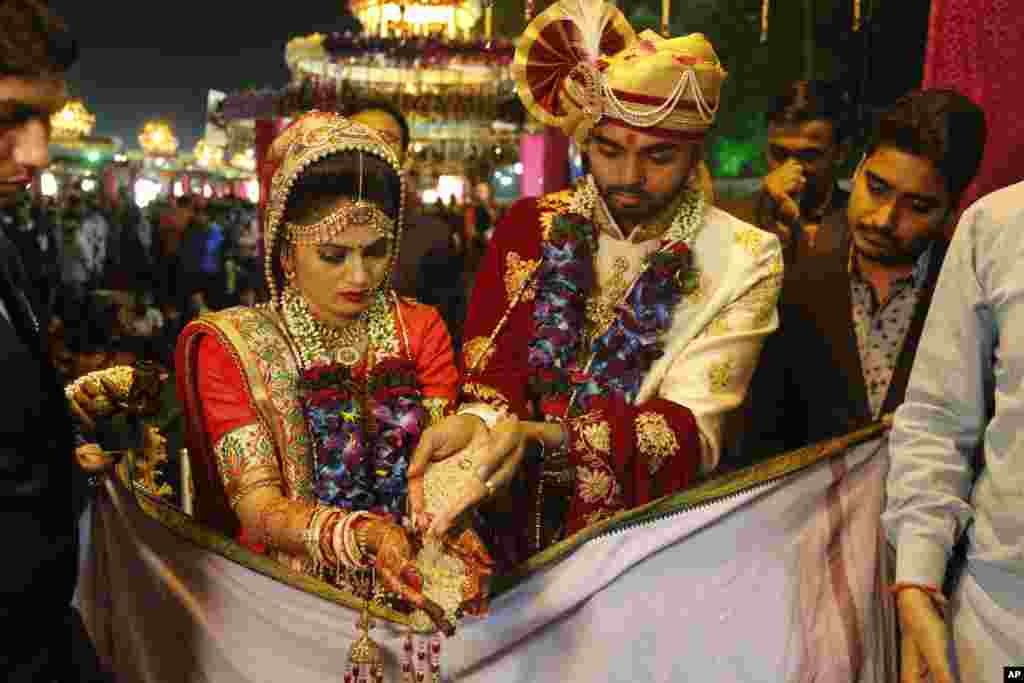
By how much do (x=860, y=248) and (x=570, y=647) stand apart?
4.28ft

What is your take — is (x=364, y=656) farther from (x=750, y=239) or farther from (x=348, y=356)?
(x=750, y=239)

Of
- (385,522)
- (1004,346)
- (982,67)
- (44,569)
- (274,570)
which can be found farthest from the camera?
(982,67)

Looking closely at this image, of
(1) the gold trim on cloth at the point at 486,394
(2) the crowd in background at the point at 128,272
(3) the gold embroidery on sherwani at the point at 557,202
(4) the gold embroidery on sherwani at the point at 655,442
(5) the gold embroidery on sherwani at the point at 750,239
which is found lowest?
(2) the crowd in background at the point at 128,272

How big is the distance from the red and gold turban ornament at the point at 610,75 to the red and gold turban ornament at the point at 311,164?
0.49m

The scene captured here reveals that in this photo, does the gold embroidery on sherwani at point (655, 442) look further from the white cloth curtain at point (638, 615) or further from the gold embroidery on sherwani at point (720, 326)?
the gold embroidery on sherwani at point (720, 326)

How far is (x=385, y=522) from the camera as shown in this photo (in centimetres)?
183

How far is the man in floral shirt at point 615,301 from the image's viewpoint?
2166 millimetres

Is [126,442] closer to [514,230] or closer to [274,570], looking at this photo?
[274,570]

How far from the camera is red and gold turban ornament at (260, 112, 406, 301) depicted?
2156 millimetres

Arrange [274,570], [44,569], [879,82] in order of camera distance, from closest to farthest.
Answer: [44,569] < [274,570] < [879,82]

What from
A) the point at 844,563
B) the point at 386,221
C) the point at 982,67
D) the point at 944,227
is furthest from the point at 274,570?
the point at 982,67

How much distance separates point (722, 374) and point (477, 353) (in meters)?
0.61

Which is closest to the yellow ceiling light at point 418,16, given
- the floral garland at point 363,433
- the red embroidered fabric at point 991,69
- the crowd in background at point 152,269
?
the crowd in background at point 152,269

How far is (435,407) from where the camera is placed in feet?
7.63
